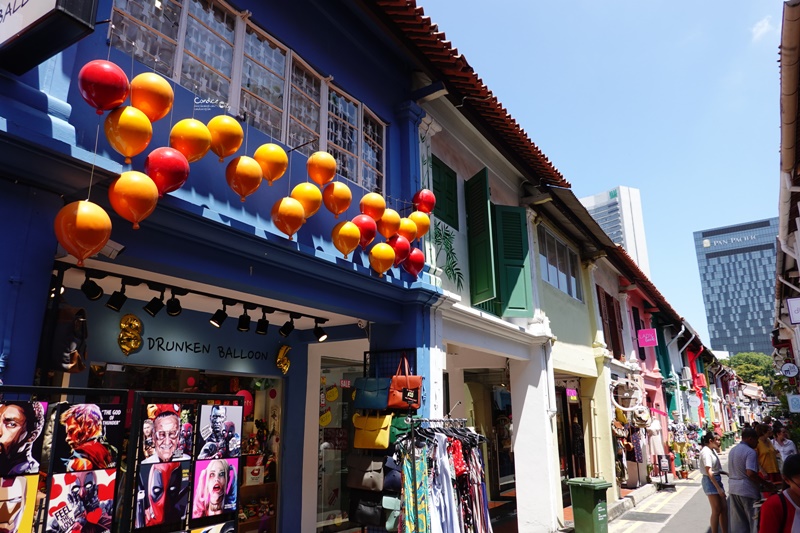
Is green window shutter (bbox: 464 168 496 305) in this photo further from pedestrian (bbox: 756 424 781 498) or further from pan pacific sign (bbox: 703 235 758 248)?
pan pacific sign (bbox: 703 235 758 248)

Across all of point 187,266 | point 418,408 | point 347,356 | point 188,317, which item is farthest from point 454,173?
point 187,266

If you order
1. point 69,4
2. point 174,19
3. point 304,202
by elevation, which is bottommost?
point 304,202

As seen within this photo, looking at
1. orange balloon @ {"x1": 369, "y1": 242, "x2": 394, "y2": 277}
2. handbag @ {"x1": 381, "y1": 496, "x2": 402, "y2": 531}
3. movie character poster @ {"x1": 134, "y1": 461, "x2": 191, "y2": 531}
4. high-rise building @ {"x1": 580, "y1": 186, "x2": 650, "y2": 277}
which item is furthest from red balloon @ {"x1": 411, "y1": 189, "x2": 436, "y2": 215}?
high-rise building @ {"x1": 580, "y1": 186, "x2": 650, "y2": 277}

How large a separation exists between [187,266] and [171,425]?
5.24ft

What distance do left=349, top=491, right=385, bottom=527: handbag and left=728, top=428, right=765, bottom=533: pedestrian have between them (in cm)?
517

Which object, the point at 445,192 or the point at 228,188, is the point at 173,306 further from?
the point at 445,192

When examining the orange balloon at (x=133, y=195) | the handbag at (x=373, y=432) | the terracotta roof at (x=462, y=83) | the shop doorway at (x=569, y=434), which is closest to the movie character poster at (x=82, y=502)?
the orange balloon at (x=133, y=195)

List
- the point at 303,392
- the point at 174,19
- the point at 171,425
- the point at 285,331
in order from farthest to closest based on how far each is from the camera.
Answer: the point at 303,392, the point at 285,331, the point at 174,19, the point at 171,425

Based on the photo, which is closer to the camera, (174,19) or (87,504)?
(87,504)

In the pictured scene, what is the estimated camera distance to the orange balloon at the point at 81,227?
10.3 feet

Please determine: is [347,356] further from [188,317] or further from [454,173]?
[454,173]

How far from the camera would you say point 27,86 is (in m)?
3.45

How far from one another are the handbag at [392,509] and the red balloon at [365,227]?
285 cm

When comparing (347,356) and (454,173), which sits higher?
(454,173)
